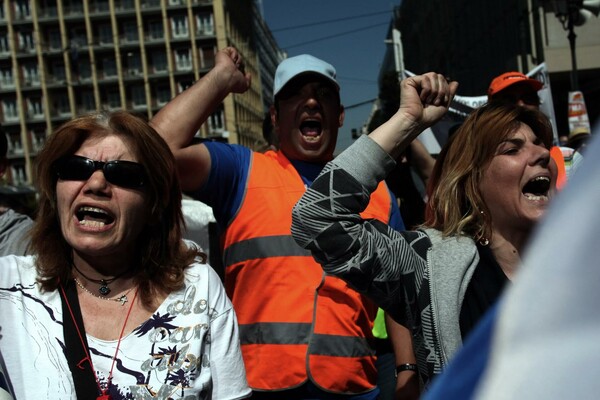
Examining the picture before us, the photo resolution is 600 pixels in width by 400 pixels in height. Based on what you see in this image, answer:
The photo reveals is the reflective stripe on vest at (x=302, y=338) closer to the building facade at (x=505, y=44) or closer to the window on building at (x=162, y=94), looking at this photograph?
the building facade at (x=505, y=44)

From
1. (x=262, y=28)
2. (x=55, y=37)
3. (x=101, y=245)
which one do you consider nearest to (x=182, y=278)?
(x=101, y=245)

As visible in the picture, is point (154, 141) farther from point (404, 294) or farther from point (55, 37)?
point (55, 37)

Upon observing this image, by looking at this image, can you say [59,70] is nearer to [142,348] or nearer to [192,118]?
[192,118]

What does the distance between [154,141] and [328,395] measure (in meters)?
1.10

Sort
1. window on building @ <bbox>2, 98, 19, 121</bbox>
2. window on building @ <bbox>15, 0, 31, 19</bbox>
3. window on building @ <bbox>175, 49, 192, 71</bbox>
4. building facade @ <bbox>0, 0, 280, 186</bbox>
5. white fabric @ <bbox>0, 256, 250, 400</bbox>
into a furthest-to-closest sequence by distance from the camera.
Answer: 1. window on building @ <bbox>175, 49, 192, 71</bbox>
2. window on building @ <bbox>15, 0, 31, 19</bbox>
3. building facade @ <bbox>0, 0, 280, 186</bbox>
4. window on building @ <bbox>2, 98, 19, 121</bbox>
5. white fabric @ <bbox>0, 256, 250, 400</bbox>

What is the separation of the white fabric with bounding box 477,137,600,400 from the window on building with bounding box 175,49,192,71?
63031mm

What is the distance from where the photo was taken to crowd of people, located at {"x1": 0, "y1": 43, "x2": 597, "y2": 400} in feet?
5.98

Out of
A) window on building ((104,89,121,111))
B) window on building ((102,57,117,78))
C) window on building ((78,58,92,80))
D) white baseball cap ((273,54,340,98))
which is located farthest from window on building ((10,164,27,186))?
white baseball cap ((273,54,340,98))

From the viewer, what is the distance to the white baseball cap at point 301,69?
2.69m

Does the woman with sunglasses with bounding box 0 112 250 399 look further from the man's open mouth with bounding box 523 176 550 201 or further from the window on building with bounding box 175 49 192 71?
the window on building with bounding box 175 49 192 71

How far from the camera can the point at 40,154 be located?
213 centimetres

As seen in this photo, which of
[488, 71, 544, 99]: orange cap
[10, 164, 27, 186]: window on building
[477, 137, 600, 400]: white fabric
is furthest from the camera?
[10, 164, 27, 186]: window on building

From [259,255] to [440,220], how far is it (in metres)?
0.70

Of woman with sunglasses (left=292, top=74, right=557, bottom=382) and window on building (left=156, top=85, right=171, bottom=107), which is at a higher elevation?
woman with sunglasses (left=292, top=74, right=557, bottom=382)
